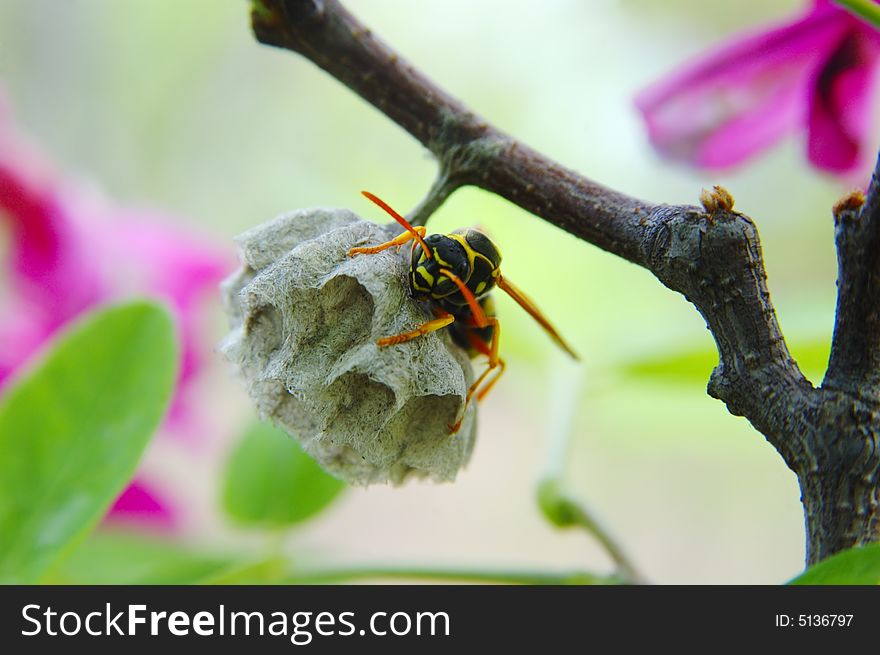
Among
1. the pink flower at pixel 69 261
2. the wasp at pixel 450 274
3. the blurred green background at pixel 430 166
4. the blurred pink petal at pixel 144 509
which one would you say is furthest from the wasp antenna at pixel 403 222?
the blurred green background at pixel 430 166

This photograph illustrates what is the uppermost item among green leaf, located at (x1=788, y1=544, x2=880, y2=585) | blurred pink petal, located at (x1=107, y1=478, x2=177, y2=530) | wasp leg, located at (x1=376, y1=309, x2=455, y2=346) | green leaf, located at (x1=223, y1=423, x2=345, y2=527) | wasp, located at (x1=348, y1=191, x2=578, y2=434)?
blurred pink petal, located at (x1=107, y1=478, x2=177, y2=530)

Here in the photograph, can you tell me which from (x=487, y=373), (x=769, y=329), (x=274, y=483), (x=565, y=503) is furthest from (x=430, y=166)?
(x=769, y=329)

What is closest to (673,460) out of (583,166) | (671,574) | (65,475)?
(671,574)

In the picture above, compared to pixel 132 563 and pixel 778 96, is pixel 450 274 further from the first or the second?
pixel 132 563

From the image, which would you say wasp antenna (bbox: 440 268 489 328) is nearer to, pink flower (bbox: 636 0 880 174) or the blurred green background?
pink flower (bbox: 636 0 880 174)

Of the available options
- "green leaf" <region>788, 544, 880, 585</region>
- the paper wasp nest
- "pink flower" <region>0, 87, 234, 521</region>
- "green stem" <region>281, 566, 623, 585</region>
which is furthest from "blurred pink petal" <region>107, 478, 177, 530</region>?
"green leaf" <region>788, 544, 880, 585</region>

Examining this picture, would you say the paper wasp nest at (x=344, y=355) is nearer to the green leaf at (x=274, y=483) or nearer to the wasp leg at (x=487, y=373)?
the wasp leg at (x=487, y=373)
